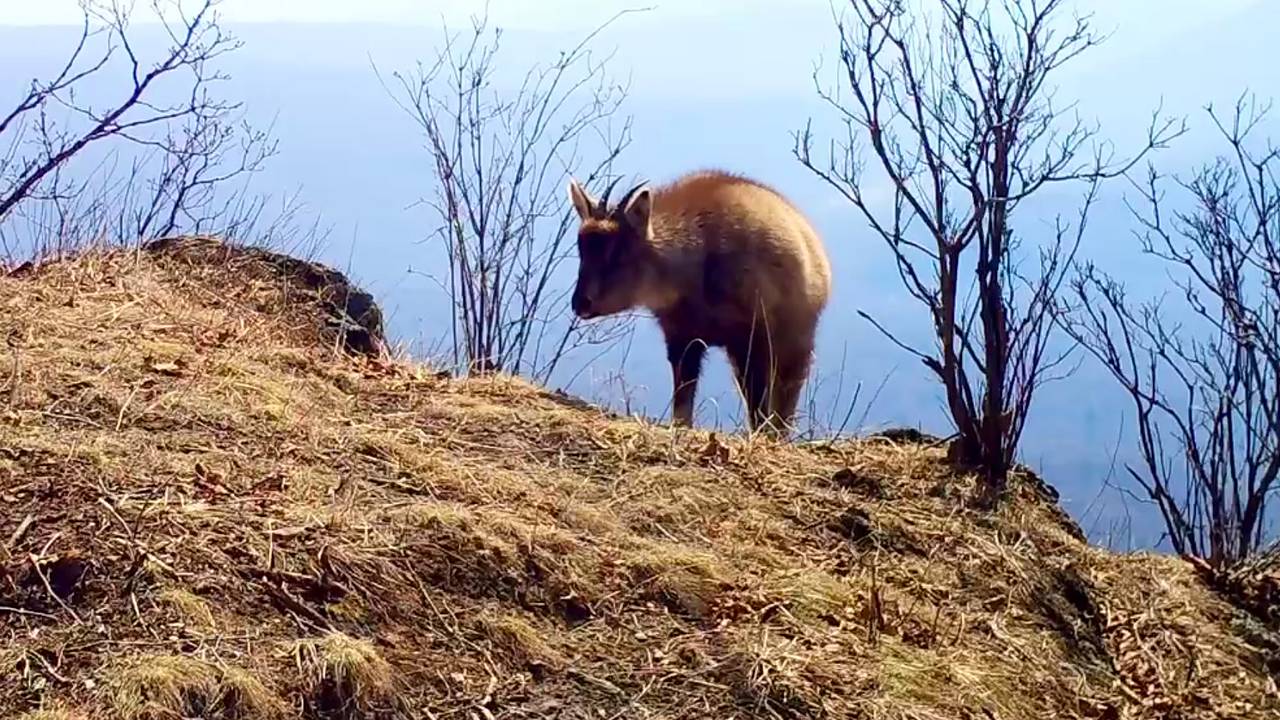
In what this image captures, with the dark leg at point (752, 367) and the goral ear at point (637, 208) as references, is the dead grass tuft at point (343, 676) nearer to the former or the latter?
the dark leg at point (752, 367)

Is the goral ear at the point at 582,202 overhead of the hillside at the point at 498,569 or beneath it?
overhead

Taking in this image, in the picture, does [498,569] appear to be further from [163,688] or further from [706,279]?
[706,279]

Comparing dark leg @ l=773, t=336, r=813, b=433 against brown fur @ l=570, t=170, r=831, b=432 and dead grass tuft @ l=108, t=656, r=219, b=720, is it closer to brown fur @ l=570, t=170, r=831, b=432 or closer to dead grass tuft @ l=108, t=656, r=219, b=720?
brown fur @ l=570, t=170, r=831, b=432

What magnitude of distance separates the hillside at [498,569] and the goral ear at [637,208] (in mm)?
2704

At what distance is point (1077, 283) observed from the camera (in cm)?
817

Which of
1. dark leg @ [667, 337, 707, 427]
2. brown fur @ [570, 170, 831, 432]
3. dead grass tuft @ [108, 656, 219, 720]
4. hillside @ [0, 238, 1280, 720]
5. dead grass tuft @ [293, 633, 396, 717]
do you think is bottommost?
dead grass tuft @ [108, 656, 219, 720]

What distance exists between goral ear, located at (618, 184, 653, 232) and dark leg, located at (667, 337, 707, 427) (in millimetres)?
635

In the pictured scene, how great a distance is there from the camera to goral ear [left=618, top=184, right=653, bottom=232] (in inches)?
315

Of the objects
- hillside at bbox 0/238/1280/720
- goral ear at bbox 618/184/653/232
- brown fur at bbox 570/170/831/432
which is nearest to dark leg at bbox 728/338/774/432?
brown fur at bbox 570/170/831/432

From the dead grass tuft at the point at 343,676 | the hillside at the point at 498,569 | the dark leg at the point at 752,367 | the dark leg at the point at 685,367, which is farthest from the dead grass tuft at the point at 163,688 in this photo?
the dark leg at the point at 685,367

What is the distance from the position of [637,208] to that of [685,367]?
0.88m

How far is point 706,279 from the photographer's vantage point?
792 centimetres

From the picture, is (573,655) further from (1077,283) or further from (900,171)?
(1077,283)

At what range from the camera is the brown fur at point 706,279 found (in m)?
7.84
